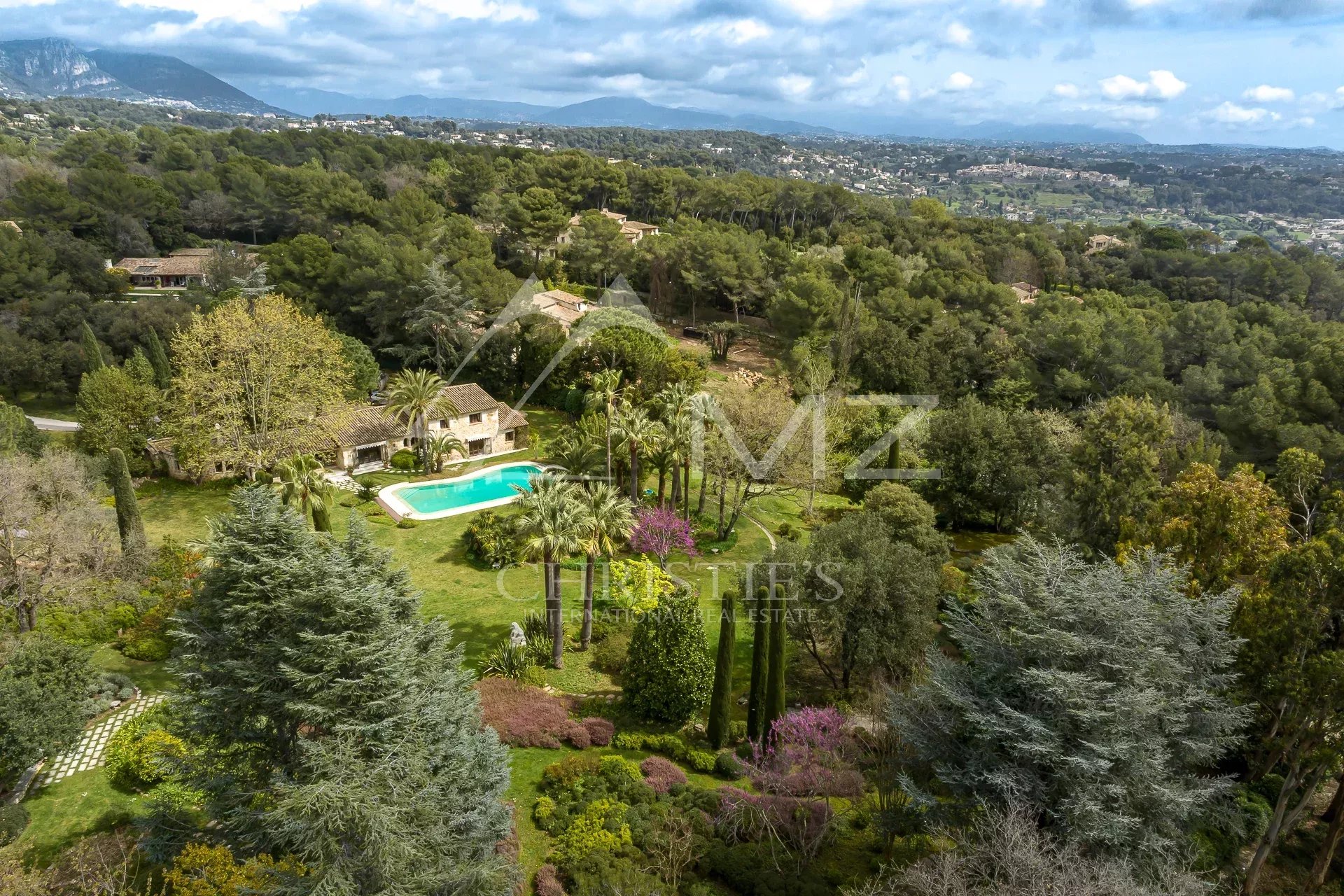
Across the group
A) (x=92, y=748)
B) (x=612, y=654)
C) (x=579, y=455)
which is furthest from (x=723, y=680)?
(x=92, y=748)

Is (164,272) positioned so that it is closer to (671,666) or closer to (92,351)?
(92,351)

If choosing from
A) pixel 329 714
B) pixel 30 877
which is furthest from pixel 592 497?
pixel 30 877

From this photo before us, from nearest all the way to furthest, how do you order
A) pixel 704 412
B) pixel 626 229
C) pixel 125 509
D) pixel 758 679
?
pixel 758 679
pixel 125 509
pixel 704 412
pixel 626 229

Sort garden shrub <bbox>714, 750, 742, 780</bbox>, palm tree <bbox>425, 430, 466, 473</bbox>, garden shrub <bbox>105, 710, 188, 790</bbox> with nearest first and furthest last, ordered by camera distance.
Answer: garden shrub <bbox>105, 710, 188, 790</bbox> → garden shrub <bbox>714, 750, 742, 780</bbox> → palm tree <bbox>425, 430, 466, 473</bbox>

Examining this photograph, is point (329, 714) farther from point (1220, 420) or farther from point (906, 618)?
point (1220, 420)

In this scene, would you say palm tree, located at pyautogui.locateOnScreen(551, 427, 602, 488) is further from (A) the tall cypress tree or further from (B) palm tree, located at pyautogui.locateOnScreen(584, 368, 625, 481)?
(A) the tall cypress tree

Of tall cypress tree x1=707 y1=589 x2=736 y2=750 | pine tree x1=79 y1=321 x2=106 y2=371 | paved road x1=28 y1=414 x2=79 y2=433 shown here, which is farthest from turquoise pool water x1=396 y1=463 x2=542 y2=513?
paved road x1=28 y1=414 x2=79 y2=433

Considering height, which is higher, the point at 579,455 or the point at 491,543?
the point at 579,455
